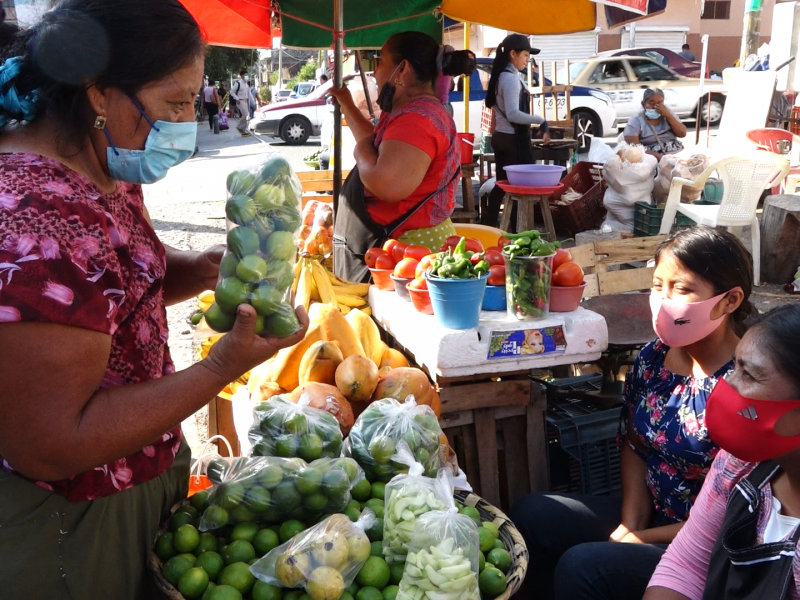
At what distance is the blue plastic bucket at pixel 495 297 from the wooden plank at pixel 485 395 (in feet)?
0.98

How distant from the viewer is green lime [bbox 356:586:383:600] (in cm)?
166

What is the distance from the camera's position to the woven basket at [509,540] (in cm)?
175

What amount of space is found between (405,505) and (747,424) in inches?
31.6

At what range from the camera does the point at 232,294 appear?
1473 millimetres

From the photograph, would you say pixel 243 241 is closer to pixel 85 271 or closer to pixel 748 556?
pixel 85 271

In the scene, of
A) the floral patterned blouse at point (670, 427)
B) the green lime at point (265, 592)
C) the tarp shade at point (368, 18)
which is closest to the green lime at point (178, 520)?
the green lime at point (265, 592)

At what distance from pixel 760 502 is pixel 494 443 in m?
1.13

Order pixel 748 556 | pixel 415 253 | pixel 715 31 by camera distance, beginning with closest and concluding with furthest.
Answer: pixel 748 556 → pixel 415 253 → pixel 715 31

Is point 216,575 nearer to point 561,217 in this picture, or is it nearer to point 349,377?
point 349,377

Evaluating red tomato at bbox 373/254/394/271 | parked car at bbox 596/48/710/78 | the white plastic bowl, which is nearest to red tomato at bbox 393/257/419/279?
red tomato at bbox 373/254/394/271

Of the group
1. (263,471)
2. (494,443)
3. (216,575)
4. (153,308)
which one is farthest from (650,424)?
(153,308)

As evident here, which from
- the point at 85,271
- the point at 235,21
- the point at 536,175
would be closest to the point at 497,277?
the point at 85,271

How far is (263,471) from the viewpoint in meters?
1.83

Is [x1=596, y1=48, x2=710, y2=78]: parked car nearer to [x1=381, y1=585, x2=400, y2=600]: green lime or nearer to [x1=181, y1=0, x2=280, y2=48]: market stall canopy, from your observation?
[x1=181, y1=0, x2=280, y2=48]: market stall canopy
